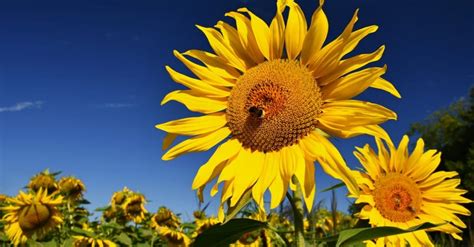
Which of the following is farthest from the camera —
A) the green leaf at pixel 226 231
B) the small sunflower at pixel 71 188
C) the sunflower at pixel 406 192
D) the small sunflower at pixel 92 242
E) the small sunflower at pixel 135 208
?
the small sunflower at pixel 135 208

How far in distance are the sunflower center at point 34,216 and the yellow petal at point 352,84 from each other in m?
4.36

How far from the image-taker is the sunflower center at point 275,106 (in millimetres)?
2219

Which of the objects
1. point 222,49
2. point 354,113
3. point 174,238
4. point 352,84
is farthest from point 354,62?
point 174,238

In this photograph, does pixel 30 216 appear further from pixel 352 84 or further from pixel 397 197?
pixel 352 84

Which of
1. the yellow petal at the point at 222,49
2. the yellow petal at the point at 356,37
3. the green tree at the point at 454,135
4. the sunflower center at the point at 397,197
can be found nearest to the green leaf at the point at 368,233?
the yellow petal at the point at 356,37

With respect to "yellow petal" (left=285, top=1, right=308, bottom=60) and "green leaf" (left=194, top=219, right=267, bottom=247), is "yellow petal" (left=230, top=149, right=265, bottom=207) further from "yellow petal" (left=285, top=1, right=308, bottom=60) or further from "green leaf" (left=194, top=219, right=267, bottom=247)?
"yellow petal" (left=285, top=1, right=308, bottom=60)

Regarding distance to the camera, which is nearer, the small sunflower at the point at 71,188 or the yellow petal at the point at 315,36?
the yellow petal at the point at 315,36

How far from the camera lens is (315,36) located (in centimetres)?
220

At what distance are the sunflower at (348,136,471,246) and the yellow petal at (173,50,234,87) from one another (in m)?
1.65

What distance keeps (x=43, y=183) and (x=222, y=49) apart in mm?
4581

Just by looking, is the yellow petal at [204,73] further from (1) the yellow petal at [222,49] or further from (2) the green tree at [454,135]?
(2) the green tree at [454,135]

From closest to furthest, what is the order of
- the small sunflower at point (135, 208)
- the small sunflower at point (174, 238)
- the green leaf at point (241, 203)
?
1. the green leaf at point (241, 203)
2. the small sunflower at point (174, 238)
3. the small sunflower at point (135, 208)

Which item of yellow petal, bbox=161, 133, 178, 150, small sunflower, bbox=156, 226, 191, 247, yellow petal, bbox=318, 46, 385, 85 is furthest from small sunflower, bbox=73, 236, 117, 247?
yellow petal, bbox=318, 46, 385, 85

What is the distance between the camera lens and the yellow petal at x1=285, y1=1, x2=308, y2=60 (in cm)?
227
